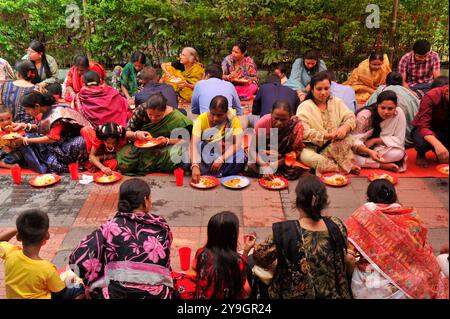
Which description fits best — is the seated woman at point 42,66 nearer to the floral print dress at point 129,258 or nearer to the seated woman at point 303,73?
the seated woman at point 303,73

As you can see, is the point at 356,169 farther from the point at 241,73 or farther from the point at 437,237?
the point at 241,73

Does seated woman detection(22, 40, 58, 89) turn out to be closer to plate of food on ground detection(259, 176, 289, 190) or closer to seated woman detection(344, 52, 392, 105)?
plate of food on ground detection(259, 176, 289, 190)

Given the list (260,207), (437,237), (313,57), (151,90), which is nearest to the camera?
(437,237)

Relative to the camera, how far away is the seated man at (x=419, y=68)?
720 centimetres

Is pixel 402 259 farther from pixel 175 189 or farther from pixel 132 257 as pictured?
pixel 175 189

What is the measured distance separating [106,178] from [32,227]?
238 centimetres

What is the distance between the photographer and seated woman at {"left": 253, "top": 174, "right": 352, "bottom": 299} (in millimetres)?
2848

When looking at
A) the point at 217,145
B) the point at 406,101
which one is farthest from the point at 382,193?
the point at 406,101

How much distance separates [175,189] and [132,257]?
2.33 meters

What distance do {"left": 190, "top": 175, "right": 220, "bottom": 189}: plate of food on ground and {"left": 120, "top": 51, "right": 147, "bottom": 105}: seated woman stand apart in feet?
9.91

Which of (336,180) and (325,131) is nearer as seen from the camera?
(336,180)

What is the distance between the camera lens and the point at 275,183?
5.17m

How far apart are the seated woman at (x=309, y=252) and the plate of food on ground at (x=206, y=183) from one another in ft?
7.29

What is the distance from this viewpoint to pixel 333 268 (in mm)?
2898
